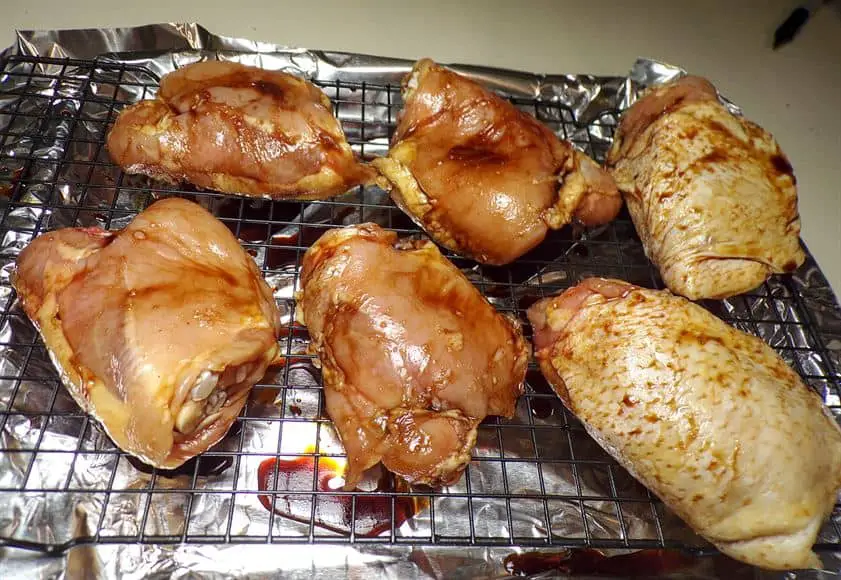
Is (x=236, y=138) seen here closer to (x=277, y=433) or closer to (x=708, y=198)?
(x=277, y=433)

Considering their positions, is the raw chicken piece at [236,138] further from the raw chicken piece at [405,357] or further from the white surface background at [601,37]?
the white surface background at [601,37]

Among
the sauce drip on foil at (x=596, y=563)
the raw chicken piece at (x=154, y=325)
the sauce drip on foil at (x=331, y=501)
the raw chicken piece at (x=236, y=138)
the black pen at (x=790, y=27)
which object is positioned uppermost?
the black pen at (x=790, y=27)

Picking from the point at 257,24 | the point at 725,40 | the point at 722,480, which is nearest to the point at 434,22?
the point at 257,24

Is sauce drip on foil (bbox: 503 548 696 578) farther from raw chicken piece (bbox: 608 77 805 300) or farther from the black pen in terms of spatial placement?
the black pen

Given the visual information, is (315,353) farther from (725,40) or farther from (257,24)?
(725,40)

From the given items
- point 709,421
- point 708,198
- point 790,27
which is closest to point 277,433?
point 709,421

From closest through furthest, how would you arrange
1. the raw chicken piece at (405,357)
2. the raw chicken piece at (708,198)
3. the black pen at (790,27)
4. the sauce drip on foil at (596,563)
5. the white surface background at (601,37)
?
the raw chicken piece at (405,357)
the sauce drip on foil at (596,563)
the raw chicken piece at (708,198)
the white surface background at (601,37)
the black pen at (790,27)

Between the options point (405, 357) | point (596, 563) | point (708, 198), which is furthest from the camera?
point (708, 198)

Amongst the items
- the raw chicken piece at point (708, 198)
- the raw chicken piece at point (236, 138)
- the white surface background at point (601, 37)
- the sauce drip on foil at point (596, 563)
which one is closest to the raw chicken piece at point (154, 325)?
the raw chicken piece at point (236, 138)
